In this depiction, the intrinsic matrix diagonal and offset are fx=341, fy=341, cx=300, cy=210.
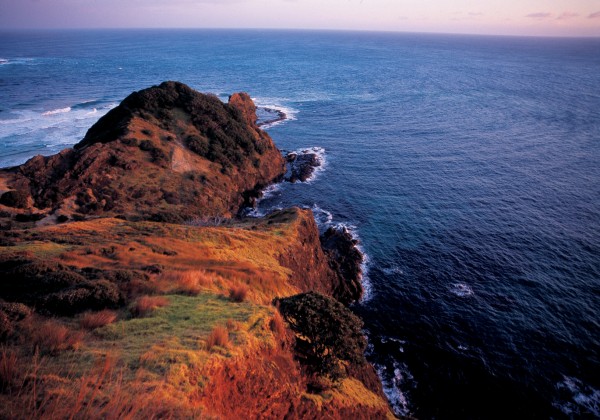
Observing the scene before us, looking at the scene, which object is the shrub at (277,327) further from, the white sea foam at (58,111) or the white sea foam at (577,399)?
the white sea foam at (58,111)

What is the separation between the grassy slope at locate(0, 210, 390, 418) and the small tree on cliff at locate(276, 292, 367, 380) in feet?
3.73

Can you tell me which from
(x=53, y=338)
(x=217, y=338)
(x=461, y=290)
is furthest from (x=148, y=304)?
(x=461, y=290)

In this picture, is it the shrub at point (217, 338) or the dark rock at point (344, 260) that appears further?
the dark rock at point (344, 260)

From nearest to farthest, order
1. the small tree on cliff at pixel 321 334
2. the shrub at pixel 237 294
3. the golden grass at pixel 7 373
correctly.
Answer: the golden grass at pixel 7 373 < the small tree on cliff at pixel 321 334 < the shrub at pixel 237 294

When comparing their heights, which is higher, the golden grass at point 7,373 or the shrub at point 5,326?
the golden grass at point 7,373

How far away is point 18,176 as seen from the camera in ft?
127

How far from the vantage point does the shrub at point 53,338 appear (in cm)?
930

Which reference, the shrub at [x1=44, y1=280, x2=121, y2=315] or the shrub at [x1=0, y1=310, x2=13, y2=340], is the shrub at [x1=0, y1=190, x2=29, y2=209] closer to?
the shrub at [x1=44, y1=280, x2=121, y2=315]

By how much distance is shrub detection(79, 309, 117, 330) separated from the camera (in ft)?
36.5

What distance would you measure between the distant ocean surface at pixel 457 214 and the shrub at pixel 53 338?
22225 mm

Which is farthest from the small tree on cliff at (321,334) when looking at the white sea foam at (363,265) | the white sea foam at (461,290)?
the white sea foam at (461,290)

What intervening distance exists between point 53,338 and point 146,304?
3646mm

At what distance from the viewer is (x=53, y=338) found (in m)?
9.52

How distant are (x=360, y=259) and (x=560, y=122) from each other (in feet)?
269
